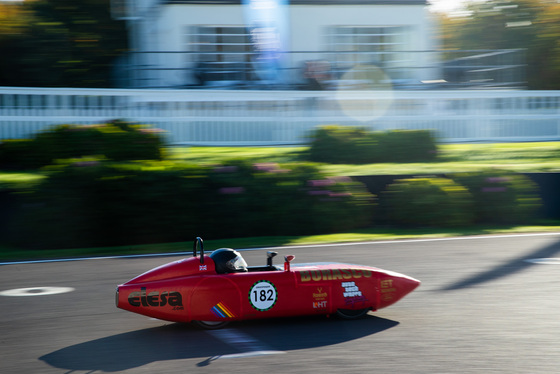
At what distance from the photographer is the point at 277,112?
731 inches

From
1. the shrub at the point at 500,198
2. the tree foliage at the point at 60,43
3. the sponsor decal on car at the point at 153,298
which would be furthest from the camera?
the tree foliage at the point at 60,43

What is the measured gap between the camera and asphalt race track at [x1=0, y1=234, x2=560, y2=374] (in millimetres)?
5316

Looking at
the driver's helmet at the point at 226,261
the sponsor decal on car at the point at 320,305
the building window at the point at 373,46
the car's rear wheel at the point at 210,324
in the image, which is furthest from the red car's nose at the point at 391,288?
the building window at the point at 373,46

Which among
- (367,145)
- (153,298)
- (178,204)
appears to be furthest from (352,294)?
(367,145)

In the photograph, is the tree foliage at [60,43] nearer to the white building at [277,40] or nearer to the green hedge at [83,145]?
the white building at [277,40]

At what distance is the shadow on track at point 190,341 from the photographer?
548 centimetres

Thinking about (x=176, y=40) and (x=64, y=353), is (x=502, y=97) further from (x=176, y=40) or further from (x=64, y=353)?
(x=64, y=353)

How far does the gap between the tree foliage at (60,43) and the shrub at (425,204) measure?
1168 centimetres

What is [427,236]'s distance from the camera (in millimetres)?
12094

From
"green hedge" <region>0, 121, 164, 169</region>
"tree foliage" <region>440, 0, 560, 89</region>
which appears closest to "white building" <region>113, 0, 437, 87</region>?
"green hedge" <region>0, 121, 164, 169</region>

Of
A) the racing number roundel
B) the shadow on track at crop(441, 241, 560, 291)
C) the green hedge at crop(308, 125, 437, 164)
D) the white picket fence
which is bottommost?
the shadow on track at crop(441, 241, 560, 291)

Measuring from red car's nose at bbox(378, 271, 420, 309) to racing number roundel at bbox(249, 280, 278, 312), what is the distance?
1060 millimetres

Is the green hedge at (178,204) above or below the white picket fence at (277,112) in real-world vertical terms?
below

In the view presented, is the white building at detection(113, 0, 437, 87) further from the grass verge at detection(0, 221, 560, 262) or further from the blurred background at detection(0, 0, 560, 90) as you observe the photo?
the grass verge at detection(0, 221, 560, 262)
